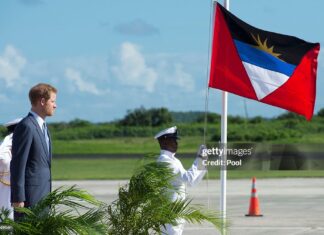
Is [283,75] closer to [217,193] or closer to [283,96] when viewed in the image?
[283,96]

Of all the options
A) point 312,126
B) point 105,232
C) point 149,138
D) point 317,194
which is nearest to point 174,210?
point 105,232

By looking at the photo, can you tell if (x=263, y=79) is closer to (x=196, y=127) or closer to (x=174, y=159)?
(x=174, y=159)

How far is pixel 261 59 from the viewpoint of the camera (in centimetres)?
1097

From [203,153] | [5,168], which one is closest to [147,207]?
[203,153]

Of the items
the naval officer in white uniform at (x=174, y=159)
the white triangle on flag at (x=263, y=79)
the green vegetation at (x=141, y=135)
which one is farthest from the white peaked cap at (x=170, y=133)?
the green vegetation at (x=141, y=135)

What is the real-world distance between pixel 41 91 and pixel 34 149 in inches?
18.3

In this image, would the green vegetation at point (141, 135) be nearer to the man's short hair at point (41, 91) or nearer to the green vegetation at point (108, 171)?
the green vegetation at point (108, 171)

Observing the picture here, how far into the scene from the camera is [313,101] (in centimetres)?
1065

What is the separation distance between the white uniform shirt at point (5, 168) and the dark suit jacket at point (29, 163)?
2.39 metres

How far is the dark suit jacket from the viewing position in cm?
779

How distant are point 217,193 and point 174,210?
18263mm

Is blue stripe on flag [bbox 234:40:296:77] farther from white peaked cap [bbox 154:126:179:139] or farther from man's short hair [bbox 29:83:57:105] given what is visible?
man's short hair [bbox 29:83:57:105]

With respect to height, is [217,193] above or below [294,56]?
below

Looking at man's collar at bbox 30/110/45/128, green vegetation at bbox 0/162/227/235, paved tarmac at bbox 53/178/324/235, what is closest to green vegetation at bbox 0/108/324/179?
paved tarmac at bbox 53/178/324/235
